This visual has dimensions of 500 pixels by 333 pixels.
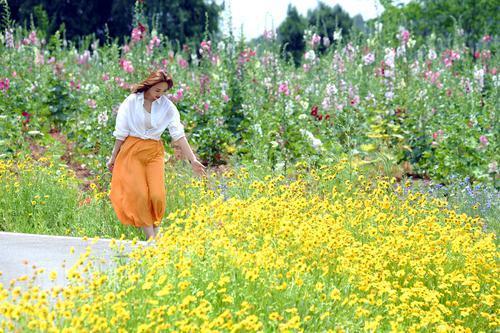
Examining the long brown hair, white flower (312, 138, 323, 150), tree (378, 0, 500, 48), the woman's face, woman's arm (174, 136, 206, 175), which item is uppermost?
tree (378, 0, 500, 48)

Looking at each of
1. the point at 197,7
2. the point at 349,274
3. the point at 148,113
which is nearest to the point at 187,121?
the point at 148,113

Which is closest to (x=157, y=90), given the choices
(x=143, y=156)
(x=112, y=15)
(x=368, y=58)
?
(x=143, y=156)

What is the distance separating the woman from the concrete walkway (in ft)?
1.69

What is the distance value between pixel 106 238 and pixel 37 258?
1142mm

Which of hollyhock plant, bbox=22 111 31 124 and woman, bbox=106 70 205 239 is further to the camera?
hollyhock plant, bbox=22 111 31 124

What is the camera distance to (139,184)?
22.5ft

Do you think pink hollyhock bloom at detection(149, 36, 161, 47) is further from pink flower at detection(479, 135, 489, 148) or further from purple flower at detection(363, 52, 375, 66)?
pink flower at detection(479, 135, 489, 148)

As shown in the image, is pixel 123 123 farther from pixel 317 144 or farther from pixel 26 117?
pixel 26 117

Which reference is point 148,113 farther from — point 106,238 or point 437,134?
point 437,134

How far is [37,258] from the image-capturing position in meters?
5.80

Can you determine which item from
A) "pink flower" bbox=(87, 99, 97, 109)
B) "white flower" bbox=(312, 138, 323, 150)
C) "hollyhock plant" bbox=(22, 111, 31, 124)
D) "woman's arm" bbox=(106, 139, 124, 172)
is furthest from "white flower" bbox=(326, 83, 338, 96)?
"woman's arm" bbox=(106, 139, 124, 172)

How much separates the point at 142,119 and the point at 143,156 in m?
0.30

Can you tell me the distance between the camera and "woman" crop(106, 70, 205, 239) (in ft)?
22.4

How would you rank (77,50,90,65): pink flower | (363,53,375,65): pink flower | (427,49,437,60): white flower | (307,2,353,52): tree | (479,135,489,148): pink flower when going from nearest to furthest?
(479,135,489,148): pink flower → (363,53,375,65): pink flower → (427,49,437,60): white flower → (77,50,90,65): pink flower → (307,2,353,52): tree
